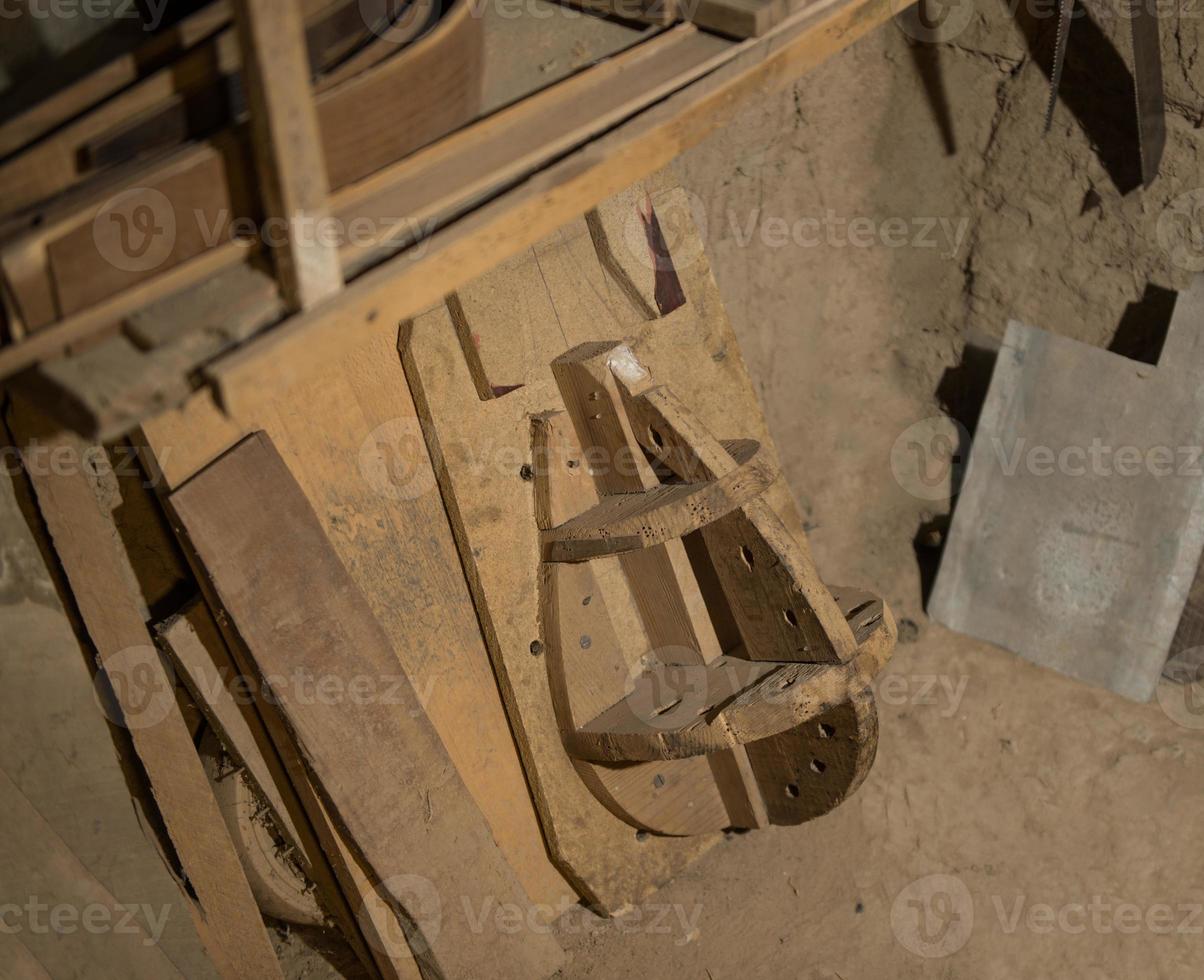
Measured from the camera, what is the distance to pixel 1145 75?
2.98 meters

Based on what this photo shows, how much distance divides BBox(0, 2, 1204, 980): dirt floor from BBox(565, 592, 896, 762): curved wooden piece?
617 millimetres

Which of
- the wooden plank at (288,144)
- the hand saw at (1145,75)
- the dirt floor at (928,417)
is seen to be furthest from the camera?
the dirt floor at (928,417)

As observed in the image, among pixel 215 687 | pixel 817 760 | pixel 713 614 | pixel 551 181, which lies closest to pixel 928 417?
pixel 713 614

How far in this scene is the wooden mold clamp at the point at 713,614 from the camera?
7.29 feet

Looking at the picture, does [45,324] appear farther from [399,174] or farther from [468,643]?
[468,643]

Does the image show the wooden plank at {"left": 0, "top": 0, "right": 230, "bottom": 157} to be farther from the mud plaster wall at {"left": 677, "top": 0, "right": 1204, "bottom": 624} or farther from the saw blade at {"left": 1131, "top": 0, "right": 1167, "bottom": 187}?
the saw blade at {"left": 1131, "top": 0, "right": 1167, "bottom": 187}

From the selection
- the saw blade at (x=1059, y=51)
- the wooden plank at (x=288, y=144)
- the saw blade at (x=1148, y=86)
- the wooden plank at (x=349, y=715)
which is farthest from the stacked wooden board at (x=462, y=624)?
the saw blade at (x=1148, y=86)

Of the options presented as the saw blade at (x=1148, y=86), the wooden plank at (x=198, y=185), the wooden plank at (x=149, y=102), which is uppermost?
the wooden plank at (x=149, y=102)

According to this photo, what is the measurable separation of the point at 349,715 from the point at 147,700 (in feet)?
1.22

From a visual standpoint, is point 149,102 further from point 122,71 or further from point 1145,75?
point 1145,75

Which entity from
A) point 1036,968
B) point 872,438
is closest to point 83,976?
point 1036,968

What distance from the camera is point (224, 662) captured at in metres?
2.33

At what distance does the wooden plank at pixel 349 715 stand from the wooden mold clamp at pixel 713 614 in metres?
0.30

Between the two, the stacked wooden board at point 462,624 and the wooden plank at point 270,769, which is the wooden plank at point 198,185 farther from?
the wooden plank at point 270,769
